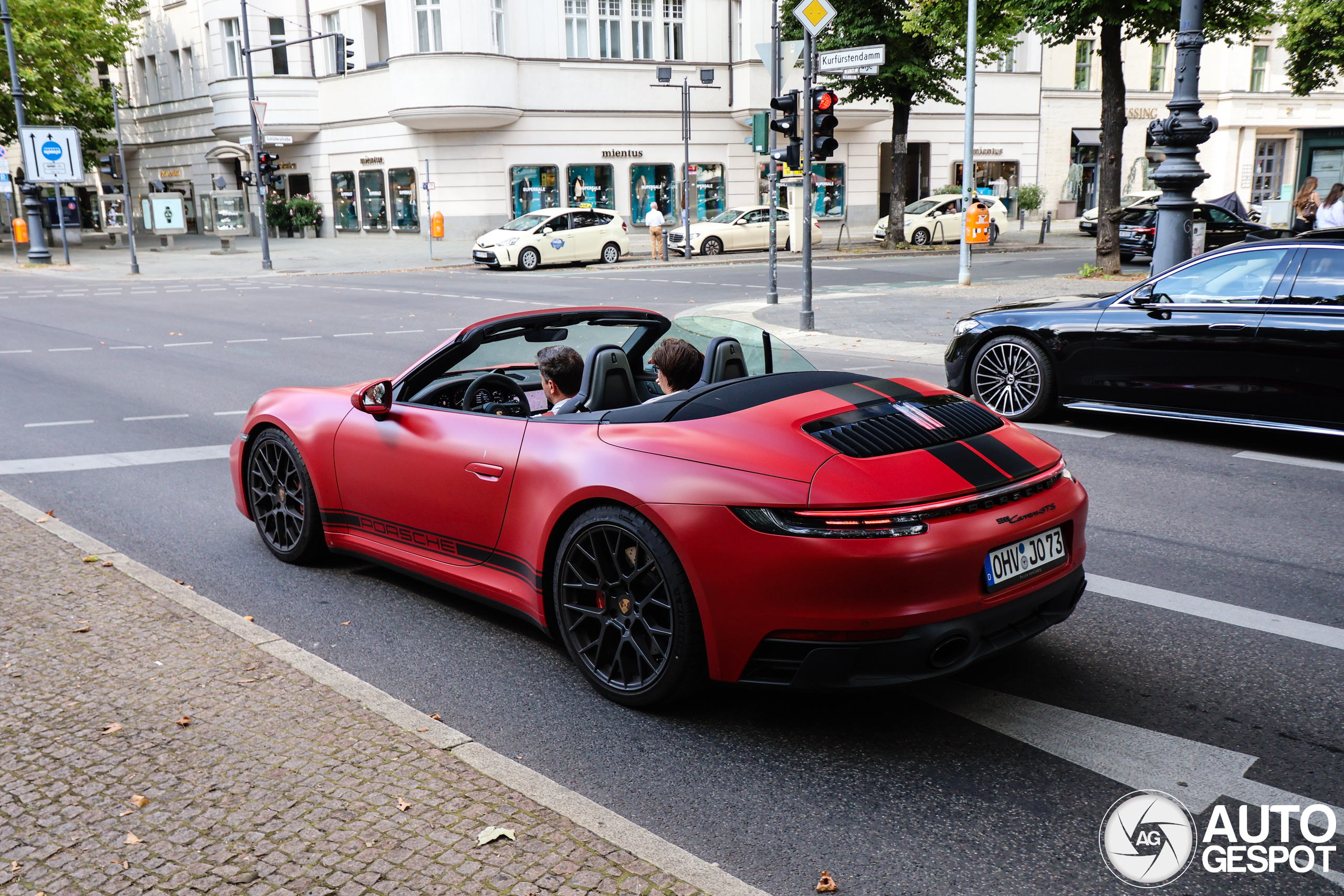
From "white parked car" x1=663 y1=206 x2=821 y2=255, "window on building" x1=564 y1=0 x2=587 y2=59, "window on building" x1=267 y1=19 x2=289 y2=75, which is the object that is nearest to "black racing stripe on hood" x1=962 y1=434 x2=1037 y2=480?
"white parked car" x1=663 y1=206 x2=821 y2=255

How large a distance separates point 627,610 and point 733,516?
1.96 ft

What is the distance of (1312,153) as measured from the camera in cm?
5316

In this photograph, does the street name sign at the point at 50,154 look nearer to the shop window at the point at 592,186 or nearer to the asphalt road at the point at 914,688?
the shop window at the point at 592,186

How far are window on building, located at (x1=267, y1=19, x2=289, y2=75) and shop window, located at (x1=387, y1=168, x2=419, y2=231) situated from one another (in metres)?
7.18

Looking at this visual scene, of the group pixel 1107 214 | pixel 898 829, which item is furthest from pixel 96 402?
pixel 1107 214

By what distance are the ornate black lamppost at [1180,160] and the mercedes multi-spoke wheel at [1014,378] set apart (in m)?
3.36

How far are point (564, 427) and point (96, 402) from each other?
8350 mm

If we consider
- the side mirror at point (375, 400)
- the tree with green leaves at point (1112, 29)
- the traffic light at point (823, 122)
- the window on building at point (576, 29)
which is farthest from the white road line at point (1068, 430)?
the window on building at point (576, 29)

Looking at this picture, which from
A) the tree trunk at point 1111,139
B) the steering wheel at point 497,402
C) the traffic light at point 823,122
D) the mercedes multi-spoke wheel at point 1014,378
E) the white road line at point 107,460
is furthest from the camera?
the tree trunk at point 1111,139

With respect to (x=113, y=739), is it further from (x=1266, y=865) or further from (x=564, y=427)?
(x=1266, y=865)

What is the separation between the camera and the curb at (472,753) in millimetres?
2838

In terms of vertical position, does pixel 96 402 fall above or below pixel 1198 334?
below

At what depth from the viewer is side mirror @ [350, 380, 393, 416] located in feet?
15.9

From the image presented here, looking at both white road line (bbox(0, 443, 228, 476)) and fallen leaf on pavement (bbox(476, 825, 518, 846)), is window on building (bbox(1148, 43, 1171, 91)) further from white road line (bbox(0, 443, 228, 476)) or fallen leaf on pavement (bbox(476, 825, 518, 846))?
fallen leaf on pavement (bbox(476, 825, 518, 846))
